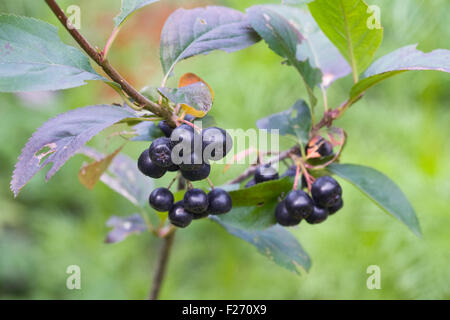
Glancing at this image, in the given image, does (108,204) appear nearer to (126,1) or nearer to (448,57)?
(126,1)

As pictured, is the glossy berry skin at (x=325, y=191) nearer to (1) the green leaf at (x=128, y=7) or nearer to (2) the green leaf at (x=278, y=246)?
(2) the green leaf at (x=278, y=246)

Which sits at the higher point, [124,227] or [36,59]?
[36,59]

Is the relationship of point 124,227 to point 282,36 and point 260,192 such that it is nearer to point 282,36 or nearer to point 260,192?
point 260,192

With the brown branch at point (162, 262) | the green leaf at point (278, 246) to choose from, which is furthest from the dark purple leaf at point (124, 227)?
the green leaf at point (278, 246)

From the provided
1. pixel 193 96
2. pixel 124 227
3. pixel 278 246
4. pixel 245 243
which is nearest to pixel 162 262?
pixel 124 227

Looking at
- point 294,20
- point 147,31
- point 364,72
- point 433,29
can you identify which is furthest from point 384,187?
point 147,31

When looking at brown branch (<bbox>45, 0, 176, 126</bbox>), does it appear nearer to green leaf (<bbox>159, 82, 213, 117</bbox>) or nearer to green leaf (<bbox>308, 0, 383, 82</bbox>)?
green leaf (<bbox>159, 82, 213, 117</bbox>)

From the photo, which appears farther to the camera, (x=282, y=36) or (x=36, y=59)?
(x=282, y=36)
